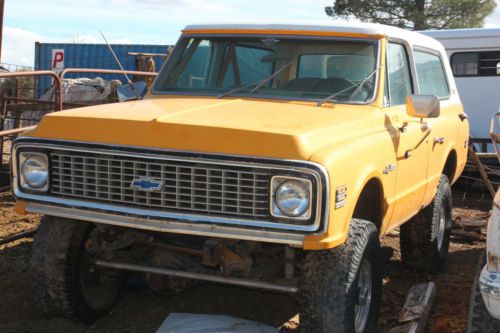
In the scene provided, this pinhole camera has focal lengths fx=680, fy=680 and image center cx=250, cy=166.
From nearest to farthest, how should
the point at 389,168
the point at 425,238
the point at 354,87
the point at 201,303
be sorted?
the point at 389,168
the point at 354,87
the point at 201,303
the point at 425,238

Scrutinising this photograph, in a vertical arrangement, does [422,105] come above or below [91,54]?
below

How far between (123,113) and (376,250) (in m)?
1.63

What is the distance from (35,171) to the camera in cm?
376

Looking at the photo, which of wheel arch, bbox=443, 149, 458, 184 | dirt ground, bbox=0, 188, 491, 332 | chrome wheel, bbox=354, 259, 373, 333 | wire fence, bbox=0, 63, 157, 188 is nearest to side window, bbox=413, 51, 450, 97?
wheel arch, bbox=443, 149, 458, 184

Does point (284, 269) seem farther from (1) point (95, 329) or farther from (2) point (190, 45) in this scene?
(2) point (190, 45)

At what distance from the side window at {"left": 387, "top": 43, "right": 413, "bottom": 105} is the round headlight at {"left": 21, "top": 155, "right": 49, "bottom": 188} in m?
2.28

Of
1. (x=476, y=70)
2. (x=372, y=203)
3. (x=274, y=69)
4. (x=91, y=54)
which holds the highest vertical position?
(x=91, y=54)

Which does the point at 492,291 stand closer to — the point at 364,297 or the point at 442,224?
the point at 364,297

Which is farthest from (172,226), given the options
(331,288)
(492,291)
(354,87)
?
(354,87)

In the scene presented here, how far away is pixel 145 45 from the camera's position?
70.3 feet

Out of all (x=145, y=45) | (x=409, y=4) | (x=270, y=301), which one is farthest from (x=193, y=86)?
(x=409, y=4)

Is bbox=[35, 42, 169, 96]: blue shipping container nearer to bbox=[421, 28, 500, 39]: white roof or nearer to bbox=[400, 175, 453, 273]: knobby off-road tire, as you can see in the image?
bbox=[421, 28, 500, 39]: white roof

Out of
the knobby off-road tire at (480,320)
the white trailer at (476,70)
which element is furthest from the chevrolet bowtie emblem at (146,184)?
the white trailer at (476,70)

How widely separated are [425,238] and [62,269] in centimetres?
300
